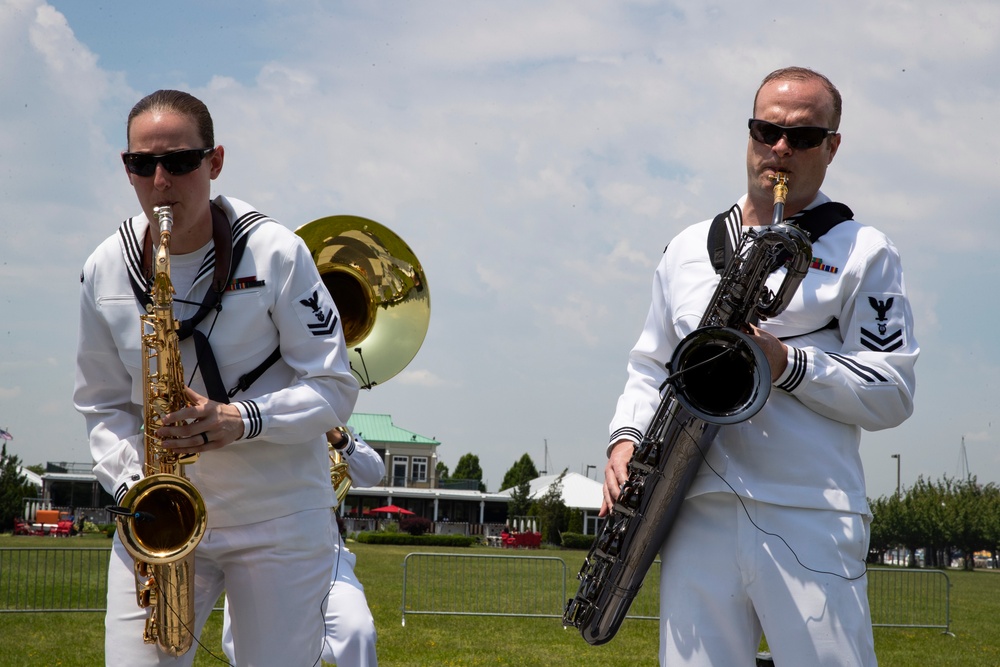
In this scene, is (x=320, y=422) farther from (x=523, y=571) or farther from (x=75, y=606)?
(x=523, y=571)

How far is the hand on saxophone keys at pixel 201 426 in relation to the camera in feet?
11.3

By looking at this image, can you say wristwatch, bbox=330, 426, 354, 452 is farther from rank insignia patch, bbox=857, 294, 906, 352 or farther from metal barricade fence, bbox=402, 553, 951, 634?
metal barricade fence, bbox=402, 553, 951, 634

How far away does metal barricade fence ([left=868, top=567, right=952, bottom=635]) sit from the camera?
19250 mm

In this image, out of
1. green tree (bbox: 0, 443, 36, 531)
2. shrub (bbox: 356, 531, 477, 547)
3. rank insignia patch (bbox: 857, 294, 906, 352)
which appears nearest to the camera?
rank insignia patch (bbox: 857, 294, 906, 352)

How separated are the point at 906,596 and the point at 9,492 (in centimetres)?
4535

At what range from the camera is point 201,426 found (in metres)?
3.45

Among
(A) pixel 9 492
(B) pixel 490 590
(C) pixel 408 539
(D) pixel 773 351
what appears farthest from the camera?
(C) pixel 408 539

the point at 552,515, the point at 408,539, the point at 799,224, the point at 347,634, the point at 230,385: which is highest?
the point at 799,224

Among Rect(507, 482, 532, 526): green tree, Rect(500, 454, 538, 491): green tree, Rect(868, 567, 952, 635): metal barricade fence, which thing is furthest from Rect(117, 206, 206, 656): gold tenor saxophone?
Rect(500, 454, 538, 491): green tree

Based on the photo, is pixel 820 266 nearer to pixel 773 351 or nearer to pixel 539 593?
pixel 773 351

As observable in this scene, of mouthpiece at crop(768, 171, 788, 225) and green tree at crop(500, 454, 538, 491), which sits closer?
mouthpiece at crop(768, 171, 788, 225)

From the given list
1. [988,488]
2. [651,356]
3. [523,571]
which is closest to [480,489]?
[988,488]

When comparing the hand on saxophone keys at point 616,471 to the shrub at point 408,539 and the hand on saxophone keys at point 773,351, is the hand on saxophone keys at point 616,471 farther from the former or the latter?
the shrub at point 408,539

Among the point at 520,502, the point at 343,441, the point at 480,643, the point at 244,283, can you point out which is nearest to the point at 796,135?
the point at 244,283
